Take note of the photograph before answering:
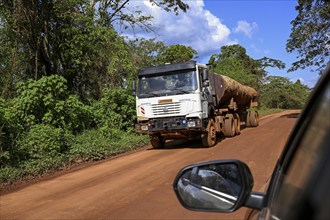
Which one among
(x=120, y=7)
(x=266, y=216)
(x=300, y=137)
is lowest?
(x=266, y=216)

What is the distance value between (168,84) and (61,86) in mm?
3627

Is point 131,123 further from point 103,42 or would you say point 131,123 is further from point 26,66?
point 26,66

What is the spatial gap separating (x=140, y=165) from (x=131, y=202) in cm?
374

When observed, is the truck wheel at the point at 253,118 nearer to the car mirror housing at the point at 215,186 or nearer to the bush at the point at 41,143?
the bush at the point at 41,143

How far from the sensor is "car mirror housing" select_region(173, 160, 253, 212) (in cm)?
187

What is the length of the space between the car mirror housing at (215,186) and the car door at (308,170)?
17cm

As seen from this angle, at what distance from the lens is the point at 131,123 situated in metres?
17.5

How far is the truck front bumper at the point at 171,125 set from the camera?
12.8 metres

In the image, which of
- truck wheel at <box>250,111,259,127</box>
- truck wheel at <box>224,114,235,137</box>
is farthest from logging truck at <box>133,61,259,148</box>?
truck wheel at <box>250,111,259,127</box>

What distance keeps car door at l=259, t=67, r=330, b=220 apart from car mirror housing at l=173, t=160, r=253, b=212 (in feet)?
0.56

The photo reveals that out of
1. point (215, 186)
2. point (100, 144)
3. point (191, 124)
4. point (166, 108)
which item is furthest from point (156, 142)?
point (215, 186)

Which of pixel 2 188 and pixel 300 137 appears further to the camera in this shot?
pixel 2 188

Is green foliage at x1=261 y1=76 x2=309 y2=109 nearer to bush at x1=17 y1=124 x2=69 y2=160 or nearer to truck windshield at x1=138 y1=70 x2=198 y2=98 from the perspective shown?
truck windshield at x1=138 y1=70 x2=198 y2=98

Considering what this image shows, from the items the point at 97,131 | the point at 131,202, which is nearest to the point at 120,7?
the point at 97,131
